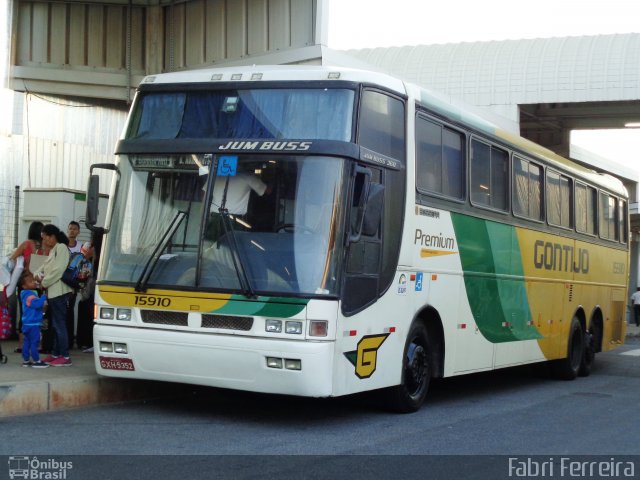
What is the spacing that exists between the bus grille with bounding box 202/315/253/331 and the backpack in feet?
9.32

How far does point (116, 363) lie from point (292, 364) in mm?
1848

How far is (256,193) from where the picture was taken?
9172 mm

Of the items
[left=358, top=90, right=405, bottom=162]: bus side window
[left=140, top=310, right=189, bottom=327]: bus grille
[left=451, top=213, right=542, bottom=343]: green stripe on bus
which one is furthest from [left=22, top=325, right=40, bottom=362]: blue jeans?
[left=451, top=213, right=542, bottom=343]: green stripe on bus

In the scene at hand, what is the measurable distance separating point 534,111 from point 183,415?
20.8 meters

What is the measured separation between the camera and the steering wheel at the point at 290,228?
896cm

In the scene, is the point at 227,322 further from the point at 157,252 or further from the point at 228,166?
the point at 228,166

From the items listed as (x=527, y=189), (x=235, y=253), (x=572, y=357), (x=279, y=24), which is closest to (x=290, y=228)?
(x=235, y=253)

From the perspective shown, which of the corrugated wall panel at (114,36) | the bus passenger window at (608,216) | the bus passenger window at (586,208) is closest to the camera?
the bus passenger window at (586,208)

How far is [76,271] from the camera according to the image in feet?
37.2

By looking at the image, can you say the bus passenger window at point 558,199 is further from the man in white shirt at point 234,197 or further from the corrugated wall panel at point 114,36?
the corrugated wall panel at point 114,36

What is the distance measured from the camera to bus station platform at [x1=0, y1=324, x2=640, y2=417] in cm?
935

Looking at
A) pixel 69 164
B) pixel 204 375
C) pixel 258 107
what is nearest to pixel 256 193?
pixel 258 107

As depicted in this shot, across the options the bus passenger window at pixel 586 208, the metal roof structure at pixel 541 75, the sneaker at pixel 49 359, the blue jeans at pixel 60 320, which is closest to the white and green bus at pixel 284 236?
the blue jeans at pixel 60 320

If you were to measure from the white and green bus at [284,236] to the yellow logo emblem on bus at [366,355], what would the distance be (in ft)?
0.06
